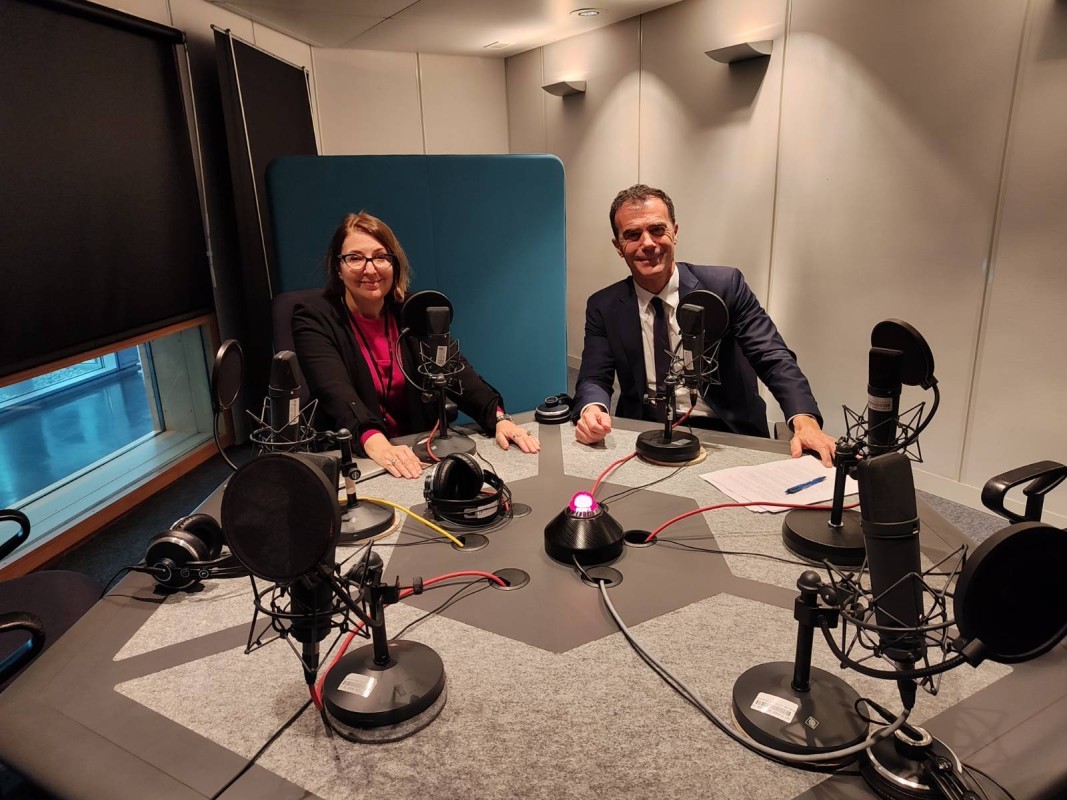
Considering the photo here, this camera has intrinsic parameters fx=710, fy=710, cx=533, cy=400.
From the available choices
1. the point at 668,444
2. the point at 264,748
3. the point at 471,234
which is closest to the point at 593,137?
the point at 471,234

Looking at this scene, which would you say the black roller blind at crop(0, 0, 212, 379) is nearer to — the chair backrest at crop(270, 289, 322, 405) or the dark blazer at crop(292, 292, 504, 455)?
the chair backrest at crop(270, 289, 322, 405)

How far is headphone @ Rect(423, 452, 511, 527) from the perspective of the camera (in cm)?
148

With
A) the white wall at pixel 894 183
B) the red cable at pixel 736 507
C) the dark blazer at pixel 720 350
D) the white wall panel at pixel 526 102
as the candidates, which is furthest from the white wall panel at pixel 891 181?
the white wall panel at pixel 526 102

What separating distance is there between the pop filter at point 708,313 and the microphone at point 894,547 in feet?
2.81

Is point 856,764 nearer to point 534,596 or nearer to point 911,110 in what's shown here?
point 534,596

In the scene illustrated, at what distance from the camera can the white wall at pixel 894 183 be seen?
281 centimetres

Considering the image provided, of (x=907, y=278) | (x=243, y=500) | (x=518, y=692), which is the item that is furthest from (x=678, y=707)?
(x=907, y=278)

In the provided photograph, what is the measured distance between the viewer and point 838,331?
372 cm

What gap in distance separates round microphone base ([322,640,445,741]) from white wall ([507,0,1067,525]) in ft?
9.55

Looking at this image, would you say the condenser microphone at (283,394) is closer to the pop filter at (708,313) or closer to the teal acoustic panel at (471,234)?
the pop filter at (708,313)

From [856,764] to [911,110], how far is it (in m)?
3.18

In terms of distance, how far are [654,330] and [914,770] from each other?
5.70ft

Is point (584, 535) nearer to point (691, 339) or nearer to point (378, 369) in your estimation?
point (691, 339)

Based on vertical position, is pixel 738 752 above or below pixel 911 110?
below
